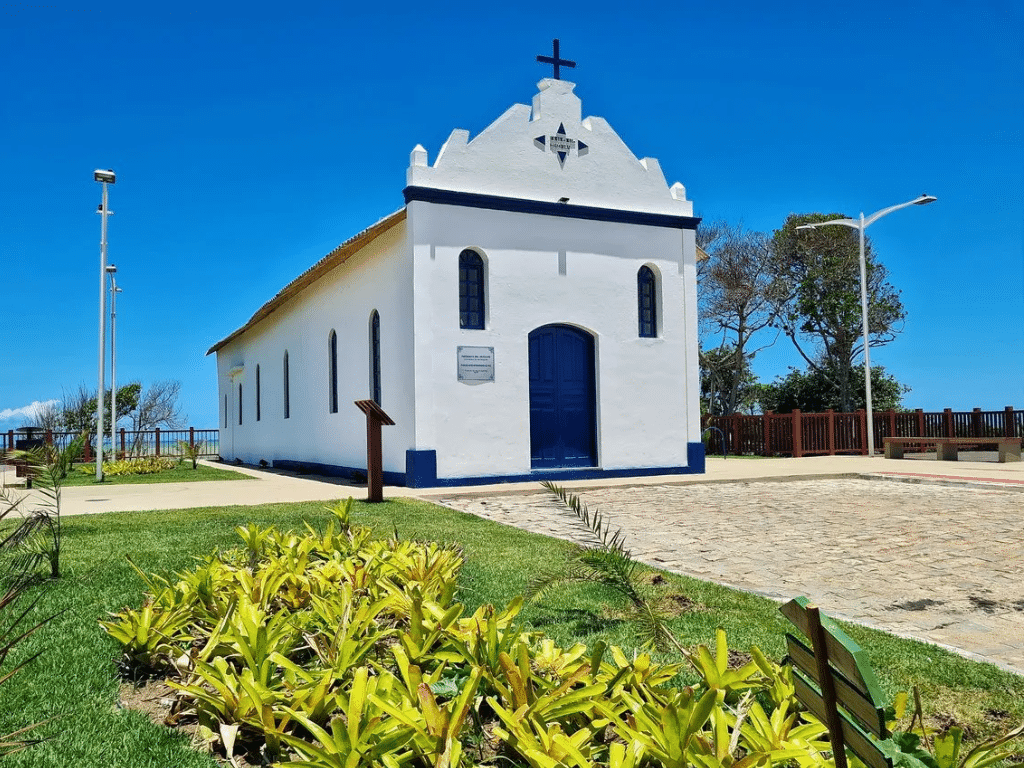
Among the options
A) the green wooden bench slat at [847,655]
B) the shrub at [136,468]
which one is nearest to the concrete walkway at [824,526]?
the green wooden bench slat at [847,655]

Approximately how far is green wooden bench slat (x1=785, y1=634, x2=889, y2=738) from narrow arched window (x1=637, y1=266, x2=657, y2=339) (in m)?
14.4

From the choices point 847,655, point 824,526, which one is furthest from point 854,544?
point 847,655

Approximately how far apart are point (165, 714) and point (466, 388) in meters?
10.6

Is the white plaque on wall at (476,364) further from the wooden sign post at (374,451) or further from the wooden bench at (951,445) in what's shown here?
the wooden bench at (951,445)

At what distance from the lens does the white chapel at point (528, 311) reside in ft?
43.7

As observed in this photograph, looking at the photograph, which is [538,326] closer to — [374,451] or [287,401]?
[374,451]

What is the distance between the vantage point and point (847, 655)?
1.10m

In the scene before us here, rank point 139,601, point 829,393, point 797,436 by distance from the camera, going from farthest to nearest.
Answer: point 829,393 → point 797,436 → point 139,601

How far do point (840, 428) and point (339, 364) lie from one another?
51.3 ft

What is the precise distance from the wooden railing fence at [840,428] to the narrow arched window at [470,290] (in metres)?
12.8

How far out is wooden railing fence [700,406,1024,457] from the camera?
2364 cm

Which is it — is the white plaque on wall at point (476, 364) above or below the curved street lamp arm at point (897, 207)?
below

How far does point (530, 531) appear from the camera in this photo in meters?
7.86

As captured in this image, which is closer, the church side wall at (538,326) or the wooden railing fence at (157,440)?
the church side wall at (538,326)
